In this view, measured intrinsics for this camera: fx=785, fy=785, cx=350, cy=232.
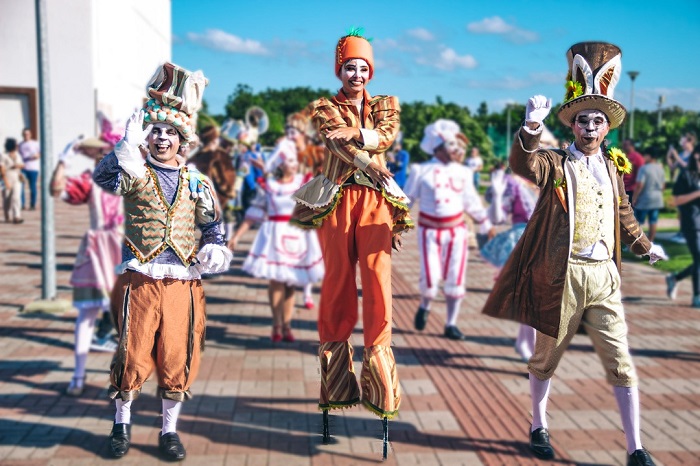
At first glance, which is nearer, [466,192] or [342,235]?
[342,235]

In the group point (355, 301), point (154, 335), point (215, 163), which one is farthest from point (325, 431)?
point (215, 163)

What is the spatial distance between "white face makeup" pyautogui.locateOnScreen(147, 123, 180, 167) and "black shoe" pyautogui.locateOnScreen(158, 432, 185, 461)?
5.58ft

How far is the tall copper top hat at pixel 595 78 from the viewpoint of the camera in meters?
4.41

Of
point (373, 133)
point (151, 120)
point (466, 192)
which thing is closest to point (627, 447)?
point (373, 133)

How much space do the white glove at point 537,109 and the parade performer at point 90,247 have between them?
139 inches

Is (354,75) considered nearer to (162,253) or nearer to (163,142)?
(163,142)

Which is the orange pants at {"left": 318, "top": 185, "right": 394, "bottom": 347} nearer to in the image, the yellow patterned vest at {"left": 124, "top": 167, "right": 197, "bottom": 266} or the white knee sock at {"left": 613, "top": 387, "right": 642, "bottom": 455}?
the yellow patterned vest at {"left": 124, "top": 167, "right": 197, "bottom": 266}

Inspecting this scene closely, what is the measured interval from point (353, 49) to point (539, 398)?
2.42 m

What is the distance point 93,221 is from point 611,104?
431cm

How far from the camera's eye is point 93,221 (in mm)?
6633

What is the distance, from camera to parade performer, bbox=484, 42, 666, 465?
14.7 ft

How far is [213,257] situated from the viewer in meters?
4.61

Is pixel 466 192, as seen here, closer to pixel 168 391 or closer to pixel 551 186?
pixel 551 186

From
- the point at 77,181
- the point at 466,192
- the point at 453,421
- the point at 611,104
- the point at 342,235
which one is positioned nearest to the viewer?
the point at 611,104
